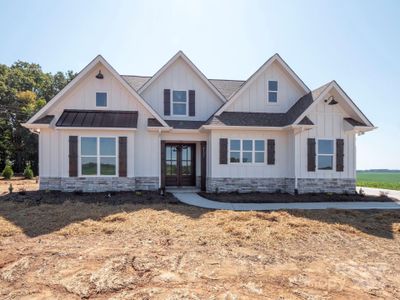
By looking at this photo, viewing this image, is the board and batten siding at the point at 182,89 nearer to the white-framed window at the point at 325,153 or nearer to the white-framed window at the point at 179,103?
the white-framed window at the point at 179,103

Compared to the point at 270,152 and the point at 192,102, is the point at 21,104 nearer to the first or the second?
the point at 192,102

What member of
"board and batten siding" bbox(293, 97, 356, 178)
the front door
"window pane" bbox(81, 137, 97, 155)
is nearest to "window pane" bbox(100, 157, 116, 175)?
"window pane" bbox(81, 137, 97, 155)

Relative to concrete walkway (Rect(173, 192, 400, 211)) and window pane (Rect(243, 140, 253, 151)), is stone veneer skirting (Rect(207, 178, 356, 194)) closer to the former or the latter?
window pane (Rect(243, 140, 253, 151))

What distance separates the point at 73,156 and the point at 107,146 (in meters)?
1.51

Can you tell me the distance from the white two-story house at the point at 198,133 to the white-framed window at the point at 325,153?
48 mm

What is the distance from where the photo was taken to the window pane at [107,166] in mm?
13023

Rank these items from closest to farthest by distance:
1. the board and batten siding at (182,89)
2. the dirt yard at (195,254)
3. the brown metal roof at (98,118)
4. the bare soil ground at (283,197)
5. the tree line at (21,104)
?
1. the dirt yard at (195,254)
2. the bare soil ground at (283,197)
3. the brown metal roof at (98,118)
4. the board and batten siding at (182,89)
5. the tree line at (21,104)

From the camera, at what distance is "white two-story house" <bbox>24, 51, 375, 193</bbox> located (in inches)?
511

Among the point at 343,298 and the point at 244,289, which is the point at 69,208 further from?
the point at 343,298

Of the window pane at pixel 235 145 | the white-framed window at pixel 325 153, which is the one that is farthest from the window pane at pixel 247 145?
the white-framed window at pixel 325 153

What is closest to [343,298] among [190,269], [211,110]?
[190,269]

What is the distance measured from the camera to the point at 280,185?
14.3 m

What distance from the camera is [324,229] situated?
749cm

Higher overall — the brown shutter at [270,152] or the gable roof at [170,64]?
the gable roof at [170,64]
